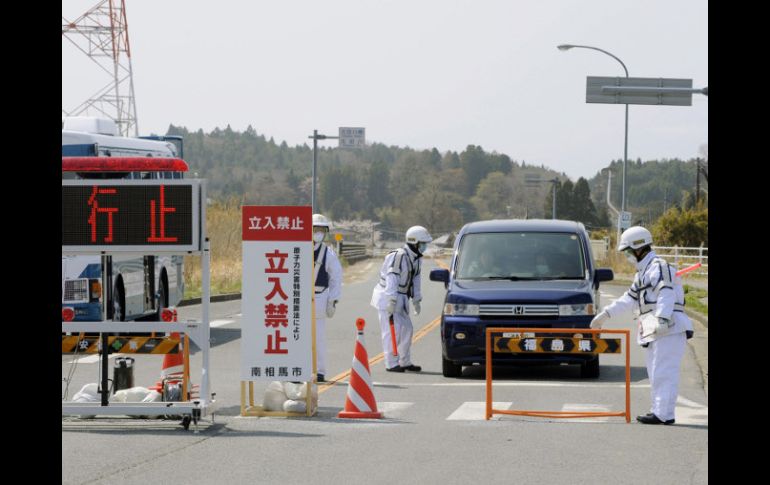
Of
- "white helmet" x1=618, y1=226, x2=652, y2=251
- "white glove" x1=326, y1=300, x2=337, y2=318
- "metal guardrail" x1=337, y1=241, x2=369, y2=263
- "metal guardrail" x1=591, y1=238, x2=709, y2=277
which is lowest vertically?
"metal guardrail" x1=337, y1=241, x2=369, y2=263

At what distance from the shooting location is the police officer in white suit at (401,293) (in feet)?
55.6

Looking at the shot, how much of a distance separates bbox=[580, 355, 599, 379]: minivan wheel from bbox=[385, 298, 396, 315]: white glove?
101 inches

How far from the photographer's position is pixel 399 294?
1708 centimetres

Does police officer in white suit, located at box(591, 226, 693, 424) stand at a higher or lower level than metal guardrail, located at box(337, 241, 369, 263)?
higher

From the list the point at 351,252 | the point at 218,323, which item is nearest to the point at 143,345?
the point at 218,323

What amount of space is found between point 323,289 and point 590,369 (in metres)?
3.56

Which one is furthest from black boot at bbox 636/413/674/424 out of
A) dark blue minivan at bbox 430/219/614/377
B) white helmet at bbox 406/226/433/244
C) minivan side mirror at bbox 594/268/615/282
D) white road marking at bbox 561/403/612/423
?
white helmet at bbox 406/226/433/244

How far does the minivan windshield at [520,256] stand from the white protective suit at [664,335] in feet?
15.4

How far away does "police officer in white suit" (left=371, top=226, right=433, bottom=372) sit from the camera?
1695 centimetres

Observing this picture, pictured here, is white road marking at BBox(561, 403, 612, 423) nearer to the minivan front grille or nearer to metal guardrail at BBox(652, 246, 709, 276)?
the minivan front grille

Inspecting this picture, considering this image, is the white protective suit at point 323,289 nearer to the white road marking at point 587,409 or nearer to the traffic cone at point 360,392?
the traffic cone at point 360,392

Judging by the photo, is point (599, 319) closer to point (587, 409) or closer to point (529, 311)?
point (587, 409)
